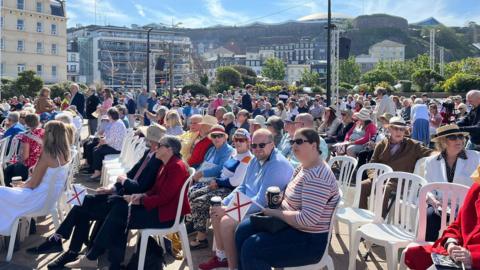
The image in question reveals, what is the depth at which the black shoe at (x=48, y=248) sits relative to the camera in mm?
4422

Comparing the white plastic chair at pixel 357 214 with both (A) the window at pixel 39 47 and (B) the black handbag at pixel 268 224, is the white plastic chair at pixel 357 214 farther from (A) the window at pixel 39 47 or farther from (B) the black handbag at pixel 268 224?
(A) the window at pixel 39 47

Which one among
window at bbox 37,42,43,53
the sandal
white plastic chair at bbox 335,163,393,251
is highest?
window at bbox 37,42,43,53

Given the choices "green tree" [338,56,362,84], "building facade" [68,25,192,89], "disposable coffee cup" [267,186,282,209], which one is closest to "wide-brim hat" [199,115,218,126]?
"disposable coffee cup" [267,186,282,209]

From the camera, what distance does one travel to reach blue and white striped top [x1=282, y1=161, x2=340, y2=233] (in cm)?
312

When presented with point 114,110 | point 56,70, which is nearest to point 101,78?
point 56,70

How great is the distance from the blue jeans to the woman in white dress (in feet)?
7.14

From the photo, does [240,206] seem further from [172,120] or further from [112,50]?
[112,50]

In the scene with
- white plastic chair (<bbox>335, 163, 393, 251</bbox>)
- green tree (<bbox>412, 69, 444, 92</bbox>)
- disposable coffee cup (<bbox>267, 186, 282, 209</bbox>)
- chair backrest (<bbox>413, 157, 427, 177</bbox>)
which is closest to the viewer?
disposable coffee cup (<bbox>267, 186, 282, 209</bbox>)

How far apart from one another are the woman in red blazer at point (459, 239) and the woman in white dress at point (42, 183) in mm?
3149

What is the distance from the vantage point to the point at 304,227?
124 inches

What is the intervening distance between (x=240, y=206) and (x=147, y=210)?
0.84m

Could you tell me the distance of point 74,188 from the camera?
4316mm

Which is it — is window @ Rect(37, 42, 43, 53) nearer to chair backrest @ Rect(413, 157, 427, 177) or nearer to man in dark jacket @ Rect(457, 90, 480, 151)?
man in dark jacket @ Rect(457, 90, 480, 151)

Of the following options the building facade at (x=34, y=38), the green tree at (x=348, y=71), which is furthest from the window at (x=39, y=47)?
the green tree at (x=348, y=71)
